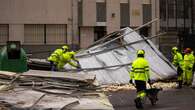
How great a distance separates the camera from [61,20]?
126ft

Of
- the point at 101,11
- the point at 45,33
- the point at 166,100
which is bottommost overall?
the point at 166,100

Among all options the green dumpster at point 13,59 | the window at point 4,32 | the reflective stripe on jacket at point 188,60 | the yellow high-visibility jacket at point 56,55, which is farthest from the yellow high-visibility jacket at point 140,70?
the window at point 4,32

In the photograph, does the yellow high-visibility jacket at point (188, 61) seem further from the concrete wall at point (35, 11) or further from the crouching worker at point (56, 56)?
the concrete wall at point (35, 11)

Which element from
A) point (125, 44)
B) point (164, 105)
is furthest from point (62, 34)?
point (164, 105)

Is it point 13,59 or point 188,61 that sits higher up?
point 13,59

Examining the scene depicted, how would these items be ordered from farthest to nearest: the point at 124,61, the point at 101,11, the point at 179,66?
the point at 101,11 < the point at 124,61 < the point at 179,66

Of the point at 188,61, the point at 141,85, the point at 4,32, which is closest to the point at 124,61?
the point at 188,61

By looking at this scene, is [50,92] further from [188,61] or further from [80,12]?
[80,12]

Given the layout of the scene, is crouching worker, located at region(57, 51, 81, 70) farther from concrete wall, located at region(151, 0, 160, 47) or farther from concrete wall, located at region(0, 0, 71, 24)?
concrete wall, located at region(151, 0, 160, 47)

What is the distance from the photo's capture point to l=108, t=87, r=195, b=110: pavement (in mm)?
17625

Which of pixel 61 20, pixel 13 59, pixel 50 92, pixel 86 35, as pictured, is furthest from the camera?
pixel 86 35

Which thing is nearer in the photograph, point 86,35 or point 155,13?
point 86,35

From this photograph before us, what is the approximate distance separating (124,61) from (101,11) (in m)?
12.7

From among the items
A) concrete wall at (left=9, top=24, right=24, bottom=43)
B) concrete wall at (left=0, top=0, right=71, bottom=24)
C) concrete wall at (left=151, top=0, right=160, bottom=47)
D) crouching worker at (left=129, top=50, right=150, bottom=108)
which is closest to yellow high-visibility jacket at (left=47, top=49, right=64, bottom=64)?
crouching worker at (left=129, top=50, right=150, bottom=108)
